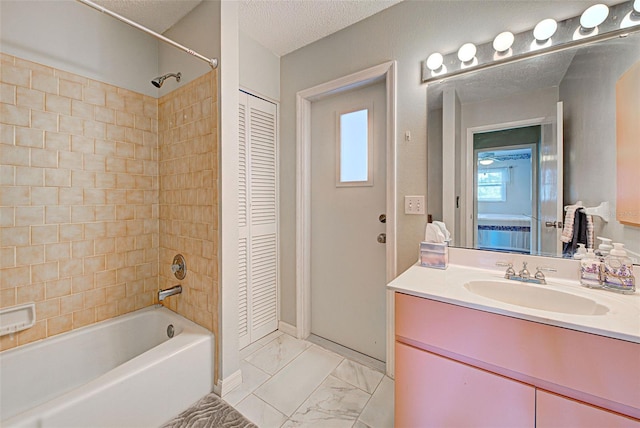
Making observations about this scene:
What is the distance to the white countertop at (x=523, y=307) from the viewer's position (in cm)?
80

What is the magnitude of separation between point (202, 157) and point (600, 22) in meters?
2.09

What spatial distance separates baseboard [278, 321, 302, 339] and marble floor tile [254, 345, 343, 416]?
0.22 metres

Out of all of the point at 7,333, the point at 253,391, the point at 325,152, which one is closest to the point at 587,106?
the point at 325,152

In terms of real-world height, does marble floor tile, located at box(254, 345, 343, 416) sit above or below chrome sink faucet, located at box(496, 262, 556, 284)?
below

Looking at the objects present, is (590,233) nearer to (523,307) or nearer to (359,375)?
(523,307)

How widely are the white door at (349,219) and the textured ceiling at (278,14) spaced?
46cm

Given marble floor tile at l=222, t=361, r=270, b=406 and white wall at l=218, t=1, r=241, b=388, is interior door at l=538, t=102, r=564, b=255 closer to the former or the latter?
white wall at l=218, t=1, r=241, b=388

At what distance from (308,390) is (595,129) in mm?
2006

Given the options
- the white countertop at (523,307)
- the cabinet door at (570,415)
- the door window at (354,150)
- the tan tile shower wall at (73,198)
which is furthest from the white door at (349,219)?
the tan tile shower wall at (73,198)

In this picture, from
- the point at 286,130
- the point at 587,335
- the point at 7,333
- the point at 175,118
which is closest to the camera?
the point at 587,335

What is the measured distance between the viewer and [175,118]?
6.12 feet

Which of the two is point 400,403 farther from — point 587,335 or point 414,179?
point 414,179

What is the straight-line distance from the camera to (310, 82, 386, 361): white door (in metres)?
1.92

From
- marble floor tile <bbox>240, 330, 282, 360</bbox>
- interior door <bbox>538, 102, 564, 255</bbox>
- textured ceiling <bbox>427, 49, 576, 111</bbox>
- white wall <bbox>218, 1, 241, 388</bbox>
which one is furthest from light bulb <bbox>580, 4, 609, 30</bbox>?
marble floor tile <bbox>240, 330, 282, 360</bbox>
